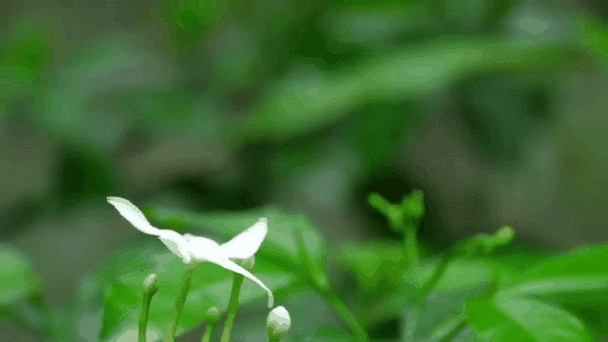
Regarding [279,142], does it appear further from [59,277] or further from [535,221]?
[535,221]

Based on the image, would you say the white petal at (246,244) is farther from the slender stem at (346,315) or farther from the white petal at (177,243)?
the slender stem at (346,315)

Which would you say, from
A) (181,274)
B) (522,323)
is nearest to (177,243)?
(181,274)

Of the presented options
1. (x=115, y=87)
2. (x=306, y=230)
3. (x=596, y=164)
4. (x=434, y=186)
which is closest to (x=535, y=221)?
(x=596, y=164)

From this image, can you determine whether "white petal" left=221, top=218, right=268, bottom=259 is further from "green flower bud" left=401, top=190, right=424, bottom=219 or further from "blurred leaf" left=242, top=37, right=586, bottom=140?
"blurred leaf" left=242, top=37, right=586, bottom=140

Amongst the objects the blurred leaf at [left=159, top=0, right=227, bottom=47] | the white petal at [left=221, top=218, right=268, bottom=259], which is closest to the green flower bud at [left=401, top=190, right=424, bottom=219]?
the white petal at [left=221, top=218, right=268, bottom=259]

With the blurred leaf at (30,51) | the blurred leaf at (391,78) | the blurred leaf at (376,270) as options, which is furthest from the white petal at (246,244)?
the blurred leaf at (30,51)

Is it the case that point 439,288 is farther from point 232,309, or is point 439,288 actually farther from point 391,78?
point 391,78

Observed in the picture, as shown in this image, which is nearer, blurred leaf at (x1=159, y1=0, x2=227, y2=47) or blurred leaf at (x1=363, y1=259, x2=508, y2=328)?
blurred leaf at (x1=363, y1=259, x2=508, y2=328)
